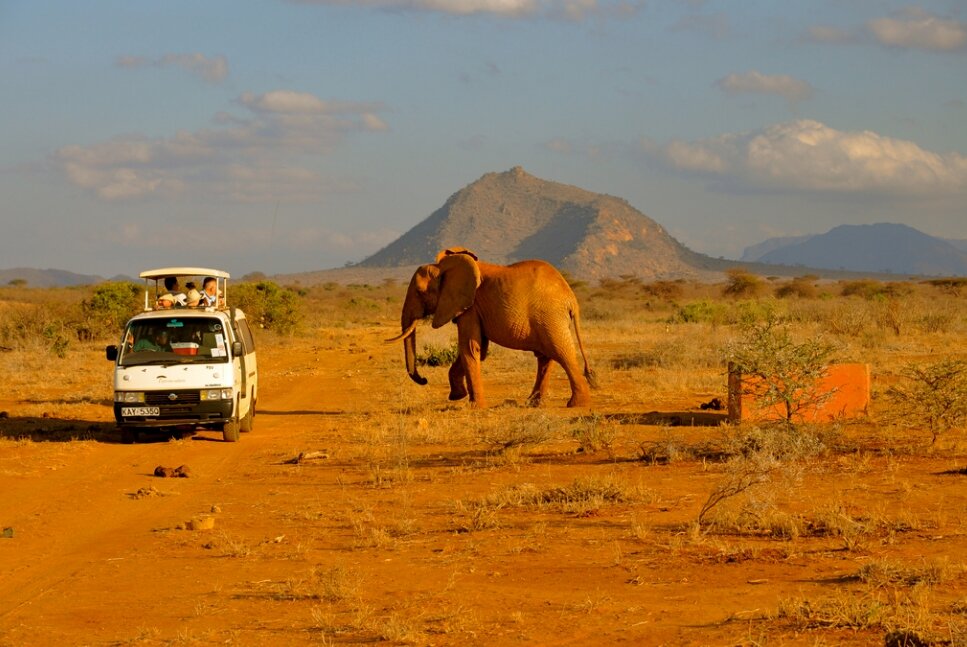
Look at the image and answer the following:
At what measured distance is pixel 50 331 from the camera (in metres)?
33.6

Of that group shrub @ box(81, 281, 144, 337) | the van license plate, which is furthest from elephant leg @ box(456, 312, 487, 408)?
shrub @ box(81, 281, 144, 337)

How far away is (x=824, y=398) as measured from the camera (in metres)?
14.5

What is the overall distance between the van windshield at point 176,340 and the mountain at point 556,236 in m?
142

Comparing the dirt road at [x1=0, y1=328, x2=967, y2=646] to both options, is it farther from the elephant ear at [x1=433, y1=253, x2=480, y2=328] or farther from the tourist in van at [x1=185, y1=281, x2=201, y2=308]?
the elephant ear at [x1=433, y1=253, x2=480, y2=328]

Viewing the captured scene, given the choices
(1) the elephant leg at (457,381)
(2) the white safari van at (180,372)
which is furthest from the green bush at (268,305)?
(2) the white safari van at (180,372)

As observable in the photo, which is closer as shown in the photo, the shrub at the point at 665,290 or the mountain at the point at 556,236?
the shrub at the point at 665,290

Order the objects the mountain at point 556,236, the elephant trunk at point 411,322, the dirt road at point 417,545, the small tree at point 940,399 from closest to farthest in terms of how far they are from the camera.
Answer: the dirt road at point 417,545 < the small tree at point 940,399 < the elephant trunk at point 411,322 < the mountain at point 556,236

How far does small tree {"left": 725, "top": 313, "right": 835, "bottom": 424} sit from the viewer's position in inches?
555

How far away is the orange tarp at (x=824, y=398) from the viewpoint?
14.8 meters

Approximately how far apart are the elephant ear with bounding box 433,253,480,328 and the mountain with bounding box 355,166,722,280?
139 metres

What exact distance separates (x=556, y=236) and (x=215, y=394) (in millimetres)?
163578

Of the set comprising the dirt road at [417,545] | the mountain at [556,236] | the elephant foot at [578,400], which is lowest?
the dirt road at [417,545]

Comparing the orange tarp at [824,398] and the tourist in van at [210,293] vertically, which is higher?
the tourist in van at [210,293]

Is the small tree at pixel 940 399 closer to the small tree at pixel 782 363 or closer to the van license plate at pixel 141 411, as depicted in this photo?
the small tree at pixel 782 363
